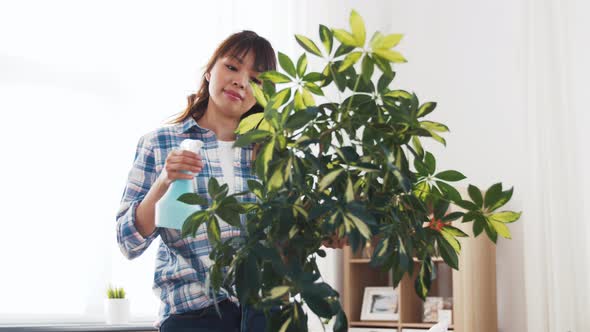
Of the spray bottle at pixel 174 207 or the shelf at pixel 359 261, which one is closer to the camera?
the spray bottle at pixel 174 207

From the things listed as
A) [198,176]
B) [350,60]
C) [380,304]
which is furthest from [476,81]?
[350,60]

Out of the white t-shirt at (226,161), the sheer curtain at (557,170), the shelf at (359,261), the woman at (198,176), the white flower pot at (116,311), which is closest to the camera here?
the woman at (198,176)

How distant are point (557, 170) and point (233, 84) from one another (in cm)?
245

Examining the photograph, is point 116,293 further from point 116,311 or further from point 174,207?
point 174,207

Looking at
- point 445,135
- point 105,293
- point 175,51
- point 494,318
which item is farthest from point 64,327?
point 445,135

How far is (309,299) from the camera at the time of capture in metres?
0.96

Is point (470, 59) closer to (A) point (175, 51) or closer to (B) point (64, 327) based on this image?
(A) point (175, 51)

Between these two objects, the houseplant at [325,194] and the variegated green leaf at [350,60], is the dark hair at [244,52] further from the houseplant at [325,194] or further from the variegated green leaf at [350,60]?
the variegated green leaf at [350,60]

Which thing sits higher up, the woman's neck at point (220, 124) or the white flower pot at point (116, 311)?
the woman's neck at point (220, 124)

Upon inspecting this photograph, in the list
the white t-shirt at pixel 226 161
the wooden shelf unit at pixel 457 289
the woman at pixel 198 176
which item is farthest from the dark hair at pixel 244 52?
the wooden shelf unit at pixel 457 289

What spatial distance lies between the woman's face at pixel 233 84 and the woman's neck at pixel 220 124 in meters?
0.02

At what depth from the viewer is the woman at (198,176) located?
4.78 ft

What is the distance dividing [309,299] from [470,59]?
11.6ft

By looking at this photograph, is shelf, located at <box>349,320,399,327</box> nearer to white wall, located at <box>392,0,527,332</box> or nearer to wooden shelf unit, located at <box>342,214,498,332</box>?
wooden shelf unit, located at <box>342,214,498,332</box>
